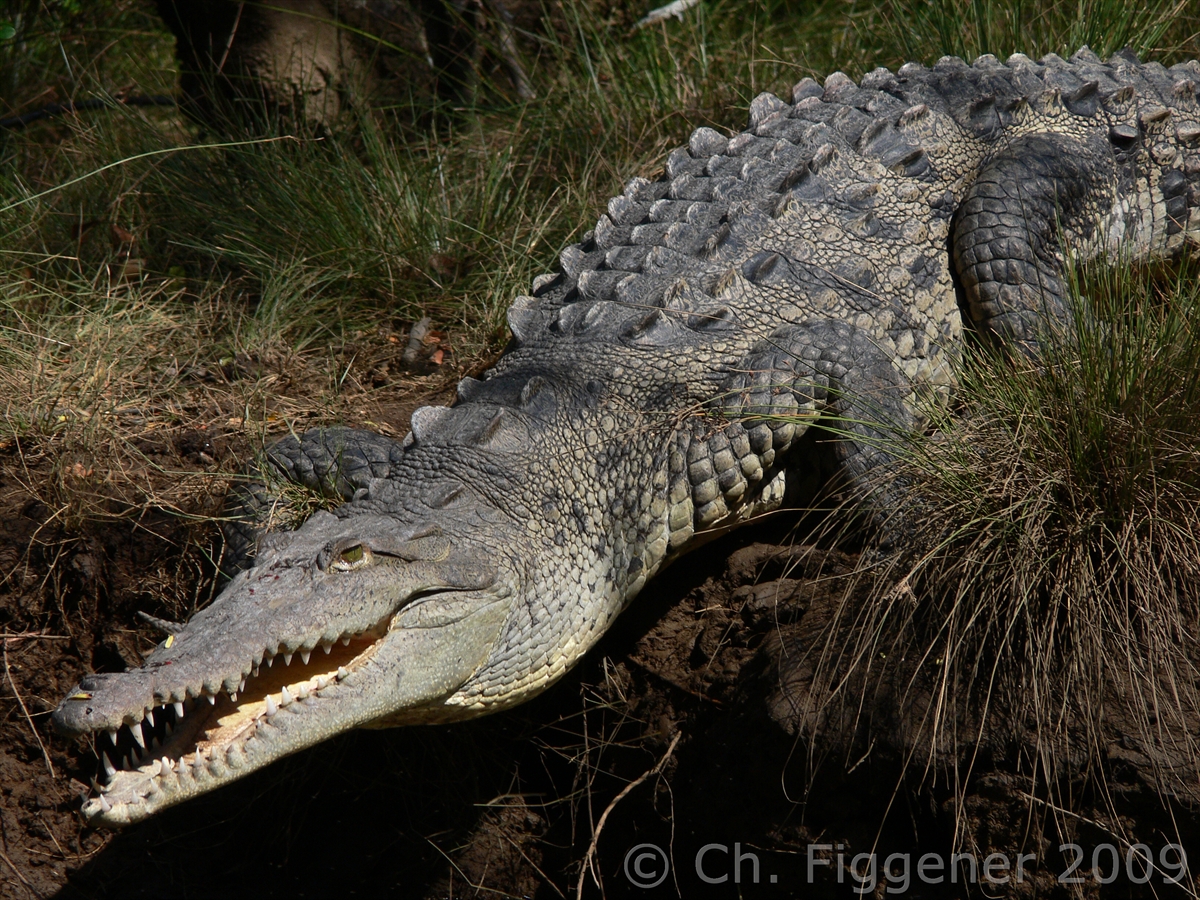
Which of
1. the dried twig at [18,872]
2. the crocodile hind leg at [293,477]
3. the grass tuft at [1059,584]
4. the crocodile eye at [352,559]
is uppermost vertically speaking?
the crocodile eye at [352,559]

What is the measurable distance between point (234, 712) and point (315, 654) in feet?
0.80

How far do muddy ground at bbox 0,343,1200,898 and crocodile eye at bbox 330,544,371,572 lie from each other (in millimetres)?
925

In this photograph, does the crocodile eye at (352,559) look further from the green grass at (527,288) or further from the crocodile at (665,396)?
the green grass at (527,288)

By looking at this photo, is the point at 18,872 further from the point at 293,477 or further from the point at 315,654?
the point at 315,654

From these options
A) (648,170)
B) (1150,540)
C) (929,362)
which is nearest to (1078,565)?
(1150,540)

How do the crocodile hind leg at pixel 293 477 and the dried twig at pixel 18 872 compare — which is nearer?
the crocodile hind leg at pixel 293 477

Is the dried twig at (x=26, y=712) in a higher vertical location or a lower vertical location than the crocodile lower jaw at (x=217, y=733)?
lower

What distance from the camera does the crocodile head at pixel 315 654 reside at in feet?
6.82

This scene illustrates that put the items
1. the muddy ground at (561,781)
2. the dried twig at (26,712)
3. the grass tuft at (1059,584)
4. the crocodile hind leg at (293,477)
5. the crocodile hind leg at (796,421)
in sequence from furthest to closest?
the dried twig at (26,712) → the crocodile hind leg at (293,477) → the crocodile hind leg at (796,421) → the muddy ground at (561,781) → the grass tuft at (1059,584)

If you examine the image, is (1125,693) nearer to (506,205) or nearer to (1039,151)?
(1039,151)

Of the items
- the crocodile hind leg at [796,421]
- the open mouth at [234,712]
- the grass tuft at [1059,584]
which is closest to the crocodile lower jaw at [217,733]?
the open mouth at [234,712]

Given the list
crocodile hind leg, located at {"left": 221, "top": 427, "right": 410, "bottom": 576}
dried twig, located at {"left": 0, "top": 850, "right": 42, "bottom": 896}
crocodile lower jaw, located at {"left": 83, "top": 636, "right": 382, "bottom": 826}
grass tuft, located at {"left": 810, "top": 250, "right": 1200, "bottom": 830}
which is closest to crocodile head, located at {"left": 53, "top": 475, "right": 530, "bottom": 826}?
crocodile lower jaw, located at {"left": 83, "top": 636, "right": 382, "bottom": 826}

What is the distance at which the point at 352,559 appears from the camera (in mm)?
2430

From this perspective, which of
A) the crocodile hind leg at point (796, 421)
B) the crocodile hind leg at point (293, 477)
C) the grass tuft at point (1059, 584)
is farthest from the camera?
the crocodile hind leg at point (293, 477)
